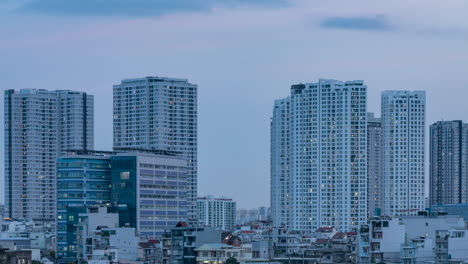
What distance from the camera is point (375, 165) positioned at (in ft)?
414

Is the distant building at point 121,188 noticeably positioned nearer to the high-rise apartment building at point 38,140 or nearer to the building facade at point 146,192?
the building facade at point 146,192

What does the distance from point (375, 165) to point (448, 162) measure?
87.0 ft

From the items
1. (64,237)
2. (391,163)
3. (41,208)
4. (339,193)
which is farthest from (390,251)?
(41,208)

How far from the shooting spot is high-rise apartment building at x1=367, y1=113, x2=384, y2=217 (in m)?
123

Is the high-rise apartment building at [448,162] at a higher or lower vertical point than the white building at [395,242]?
higher

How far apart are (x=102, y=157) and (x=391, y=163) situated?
43.2m

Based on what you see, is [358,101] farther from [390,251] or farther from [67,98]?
[390,251]

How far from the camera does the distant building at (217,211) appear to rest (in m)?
151

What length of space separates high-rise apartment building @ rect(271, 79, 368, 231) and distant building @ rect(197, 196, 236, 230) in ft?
112

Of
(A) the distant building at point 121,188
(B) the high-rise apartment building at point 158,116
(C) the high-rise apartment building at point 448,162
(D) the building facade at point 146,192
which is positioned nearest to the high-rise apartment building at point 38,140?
(B) the high-rise apartment building at point 158,116

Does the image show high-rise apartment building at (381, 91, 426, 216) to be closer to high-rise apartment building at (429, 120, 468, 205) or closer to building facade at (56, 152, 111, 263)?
high-rise apartment building at (429, 120, 468, 205)

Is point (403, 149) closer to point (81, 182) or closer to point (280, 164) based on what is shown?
point (280, 164)

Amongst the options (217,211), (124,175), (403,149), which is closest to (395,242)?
(124,175)

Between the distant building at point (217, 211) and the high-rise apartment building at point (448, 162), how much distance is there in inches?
1178
